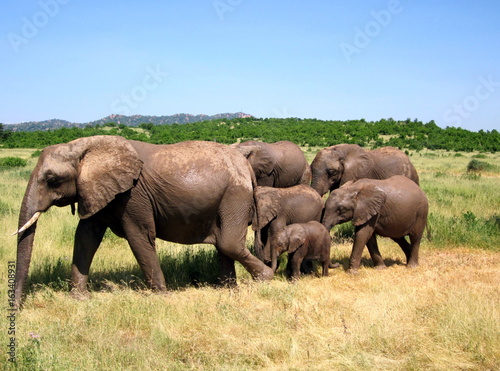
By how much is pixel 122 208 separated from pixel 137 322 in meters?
1.52

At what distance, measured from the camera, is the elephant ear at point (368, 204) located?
8461 millimetres

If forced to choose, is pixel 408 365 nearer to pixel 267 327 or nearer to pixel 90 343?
pixel 267 327

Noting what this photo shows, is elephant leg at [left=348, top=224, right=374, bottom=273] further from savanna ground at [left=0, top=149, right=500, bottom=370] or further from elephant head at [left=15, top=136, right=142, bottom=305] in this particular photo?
A: elephant head at [left=15, top=136, right=142, bottom=305]

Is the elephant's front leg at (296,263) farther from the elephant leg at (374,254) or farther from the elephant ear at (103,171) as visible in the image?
the elephant ear at (103,171)

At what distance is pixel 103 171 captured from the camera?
6402mm

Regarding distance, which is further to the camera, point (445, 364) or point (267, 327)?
point (267, 327)

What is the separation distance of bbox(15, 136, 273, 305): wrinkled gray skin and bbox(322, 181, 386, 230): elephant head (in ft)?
6.62

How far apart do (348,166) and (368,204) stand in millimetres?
3564

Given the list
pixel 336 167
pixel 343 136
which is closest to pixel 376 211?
pixel 336 167

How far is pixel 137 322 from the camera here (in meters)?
5.88

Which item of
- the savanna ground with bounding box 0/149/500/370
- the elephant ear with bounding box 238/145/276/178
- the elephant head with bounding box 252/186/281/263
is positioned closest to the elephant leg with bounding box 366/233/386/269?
the savanna ground with bounding box 0/149/500/370

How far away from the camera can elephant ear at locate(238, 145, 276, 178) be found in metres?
12.2

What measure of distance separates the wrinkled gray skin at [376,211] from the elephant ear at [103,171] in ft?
11.9

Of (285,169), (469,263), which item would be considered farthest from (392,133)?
(469,263)
